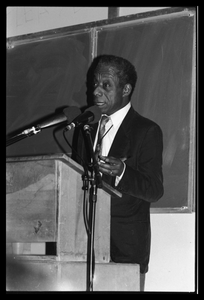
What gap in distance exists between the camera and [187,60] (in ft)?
10.6

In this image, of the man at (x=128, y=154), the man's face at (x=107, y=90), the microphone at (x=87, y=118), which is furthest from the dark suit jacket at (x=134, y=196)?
the microphone at (x=87, y=118)

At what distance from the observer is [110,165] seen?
6.77ft

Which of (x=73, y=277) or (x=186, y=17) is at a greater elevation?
(x=186, y=17)

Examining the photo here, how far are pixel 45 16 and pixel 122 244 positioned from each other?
206 cm

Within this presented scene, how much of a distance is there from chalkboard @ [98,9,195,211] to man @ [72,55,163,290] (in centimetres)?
17

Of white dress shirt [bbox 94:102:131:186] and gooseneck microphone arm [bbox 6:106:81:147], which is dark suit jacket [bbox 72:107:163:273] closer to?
white dress shirt [bbox 94:102:131:186]

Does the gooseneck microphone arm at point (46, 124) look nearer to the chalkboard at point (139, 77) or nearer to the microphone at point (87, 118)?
the microphone at point (87, 118)

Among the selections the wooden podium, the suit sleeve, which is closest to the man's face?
the suit sleeve

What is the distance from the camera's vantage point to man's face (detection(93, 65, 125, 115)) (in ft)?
9.81

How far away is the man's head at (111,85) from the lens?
9.83 ft

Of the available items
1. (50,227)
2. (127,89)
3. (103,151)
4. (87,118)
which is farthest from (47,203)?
(127,89)

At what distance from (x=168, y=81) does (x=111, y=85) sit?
0.48 m
